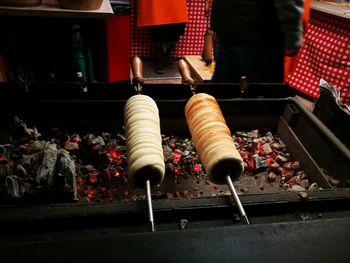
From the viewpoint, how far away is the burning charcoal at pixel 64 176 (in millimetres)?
1815

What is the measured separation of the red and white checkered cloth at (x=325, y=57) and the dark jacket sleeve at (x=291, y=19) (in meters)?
2.47

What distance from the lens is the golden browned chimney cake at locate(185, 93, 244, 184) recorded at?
1560 mm

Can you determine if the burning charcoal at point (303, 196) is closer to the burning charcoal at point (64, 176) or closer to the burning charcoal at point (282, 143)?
the burning charcoal at point (282, 143)

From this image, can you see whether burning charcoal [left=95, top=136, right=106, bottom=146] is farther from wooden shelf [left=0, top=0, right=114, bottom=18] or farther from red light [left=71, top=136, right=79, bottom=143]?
wooden shelf [left=0, top=0, right=114, bottom=18]

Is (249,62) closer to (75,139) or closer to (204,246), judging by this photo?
(75,139)

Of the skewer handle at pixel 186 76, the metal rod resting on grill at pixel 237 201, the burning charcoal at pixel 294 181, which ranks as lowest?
the burning charcoal at pixel 294 181

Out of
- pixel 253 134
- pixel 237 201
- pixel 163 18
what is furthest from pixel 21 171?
pixel 163 18

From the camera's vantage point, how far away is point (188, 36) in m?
6.38

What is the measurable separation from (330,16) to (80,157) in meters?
4.16

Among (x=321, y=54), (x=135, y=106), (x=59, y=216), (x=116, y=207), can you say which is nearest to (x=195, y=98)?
(x=135, y=106)

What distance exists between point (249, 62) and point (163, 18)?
111 inches

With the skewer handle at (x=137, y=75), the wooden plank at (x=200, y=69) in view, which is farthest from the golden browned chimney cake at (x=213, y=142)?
the wooden plank at (x=200, y=69)

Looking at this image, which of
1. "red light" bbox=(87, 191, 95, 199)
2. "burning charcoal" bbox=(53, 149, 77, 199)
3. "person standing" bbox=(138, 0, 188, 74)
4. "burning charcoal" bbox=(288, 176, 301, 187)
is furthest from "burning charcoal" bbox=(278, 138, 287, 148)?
"person standing" bbox=(138, 0, 188, 74)

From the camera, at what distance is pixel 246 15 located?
2570 mm
